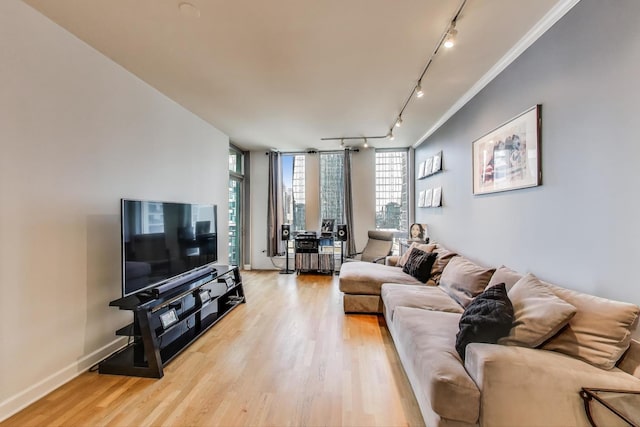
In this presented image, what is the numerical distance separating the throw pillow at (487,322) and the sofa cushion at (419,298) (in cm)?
76

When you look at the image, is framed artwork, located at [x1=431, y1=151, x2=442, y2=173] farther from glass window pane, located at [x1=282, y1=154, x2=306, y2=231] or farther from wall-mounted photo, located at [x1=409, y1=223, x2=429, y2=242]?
glass window pane, located at [x1=282, y1=154, x2=306, y2=231]

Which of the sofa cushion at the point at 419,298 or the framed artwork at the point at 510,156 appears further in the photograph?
the sofa cushion at the point at 419,298

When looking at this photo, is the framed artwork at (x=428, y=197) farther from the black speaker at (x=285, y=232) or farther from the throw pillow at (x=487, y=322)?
the throw pillow at (x=487, y=322)

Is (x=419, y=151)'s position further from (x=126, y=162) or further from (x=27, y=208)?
(x=27, y=208)

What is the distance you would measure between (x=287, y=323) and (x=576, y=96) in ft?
10.5

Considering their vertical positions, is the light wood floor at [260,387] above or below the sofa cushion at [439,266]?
below

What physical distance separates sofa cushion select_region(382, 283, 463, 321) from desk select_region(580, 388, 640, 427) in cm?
118

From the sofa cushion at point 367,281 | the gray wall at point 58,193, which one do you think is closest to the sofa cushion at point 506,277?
the sofa cushion at point 367,281

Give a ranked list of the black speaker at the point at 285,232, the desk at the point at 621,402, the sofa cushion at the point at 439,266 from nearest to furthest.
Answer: the desk at the point at 621,402 < the sofa cushion at the point at 439,266 < the black speaker at the point at 285,232

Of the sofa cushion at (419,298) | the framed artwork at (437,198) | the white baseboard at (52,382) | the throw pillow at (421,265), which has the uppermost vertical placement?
the framed artwork at (437,198)

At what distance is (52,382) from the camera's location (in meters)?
1.97

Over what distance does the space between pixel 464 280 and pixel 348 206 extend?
11.2ft

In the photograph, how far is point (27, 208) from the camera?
1.84 meters

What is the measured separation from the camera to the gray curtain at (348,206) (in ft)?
18.8
